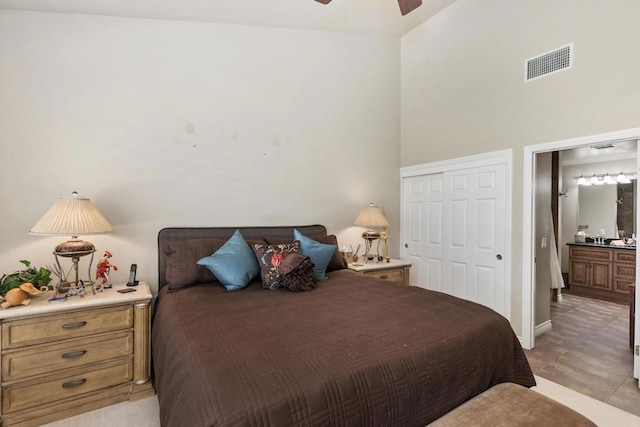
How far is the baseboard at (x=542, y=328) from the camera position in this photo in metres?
3.51

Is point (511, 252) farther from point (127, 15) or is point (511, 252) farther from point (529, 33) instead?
point (127, 15)

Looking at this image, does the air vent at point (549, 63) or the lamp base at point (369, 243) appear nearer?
the air vent at point (549, 63)

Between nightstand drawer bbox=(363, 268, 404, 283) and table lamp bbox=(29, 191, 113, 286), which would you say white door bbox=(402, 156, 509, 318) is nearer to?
nightstand drawer bbox=(363, 268, 404, 283)

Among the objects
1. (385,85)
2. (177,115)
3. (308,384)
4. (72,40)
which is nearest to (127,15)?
(72,40)

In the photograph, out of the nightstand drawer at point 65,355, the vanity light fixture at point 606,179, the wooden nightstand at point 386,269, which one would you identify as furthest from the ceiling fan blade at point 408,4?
the vanity light fixture at point 606,179

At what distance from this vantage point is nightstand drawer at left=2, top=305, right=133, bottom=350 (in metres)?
1.98

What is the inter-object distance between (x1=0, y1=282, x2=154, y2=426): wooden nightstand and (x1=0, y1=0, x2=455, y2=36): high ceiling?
2.34 m

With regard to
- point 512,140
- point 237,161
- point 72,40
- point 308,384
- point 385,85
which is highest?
point 385,85

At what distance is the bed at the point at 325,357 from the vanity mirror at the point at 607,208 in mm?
5298

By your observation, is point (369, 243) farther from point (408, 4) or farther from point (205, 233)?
point (408, 4)

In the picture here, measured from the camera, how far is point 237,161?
10.9ft

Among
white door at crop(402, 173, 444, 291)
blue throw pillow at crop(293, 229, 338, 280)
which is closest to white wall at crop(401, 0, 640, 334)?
white door at crop(402, 173, 444, 291)

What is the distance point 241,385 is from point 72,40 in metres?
3.16

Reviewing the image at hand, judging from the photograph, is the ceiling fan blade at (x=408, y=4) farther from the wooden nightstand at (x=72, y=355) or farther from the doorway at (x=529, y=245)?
the wooden nightstand at (x=72, y=355)
